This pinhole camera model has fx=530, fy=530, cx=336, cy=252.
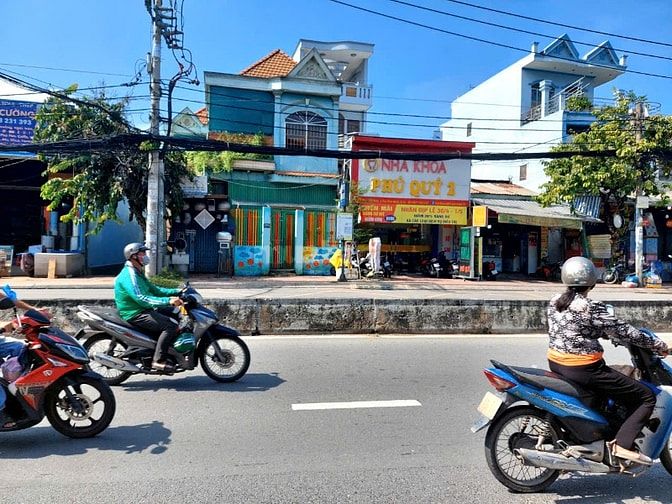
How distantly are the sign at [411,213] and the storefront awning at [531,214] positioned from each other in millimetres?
1227

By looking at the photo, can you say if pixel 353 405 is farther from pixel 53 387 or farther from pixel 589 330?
pixel 53 387

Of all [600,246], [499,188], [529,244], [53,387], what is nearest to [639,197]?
[600,246]

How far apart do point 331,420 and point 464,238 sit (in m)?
17.4

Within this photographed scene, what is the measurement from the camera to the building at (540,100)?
2466cm

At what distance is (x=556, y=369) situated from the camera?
3553 mm

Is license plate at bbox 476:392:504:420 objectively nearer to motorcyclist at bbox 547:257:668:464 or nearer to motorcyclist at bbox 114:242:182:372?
motorcyclist at bbox 547:257:668:464

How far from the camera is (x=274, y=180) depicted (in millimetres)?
21234

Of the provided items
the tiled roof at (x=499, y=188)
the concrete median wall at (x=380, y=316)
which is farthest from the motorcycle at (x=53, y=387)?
the tiled roof at (x=499, y=188)

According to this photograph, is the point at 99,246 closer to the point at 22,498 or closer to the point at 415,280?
the point at 415,280

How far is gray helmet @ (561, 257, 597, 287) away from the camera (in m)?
3.47

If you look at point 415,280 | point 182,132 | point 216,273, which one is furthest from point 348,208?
point 182,132

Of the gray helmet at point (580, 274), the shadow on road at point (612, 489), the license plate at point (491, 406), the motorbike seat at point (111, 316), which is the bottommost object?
the shadow on road at point (612, 489)

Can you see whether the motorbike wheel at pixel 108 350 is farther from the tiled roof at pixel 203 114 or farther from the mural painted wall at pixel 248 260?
the tiled roof at pixel 203 114

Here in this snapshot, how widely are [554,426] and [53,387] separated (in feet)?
12.2
